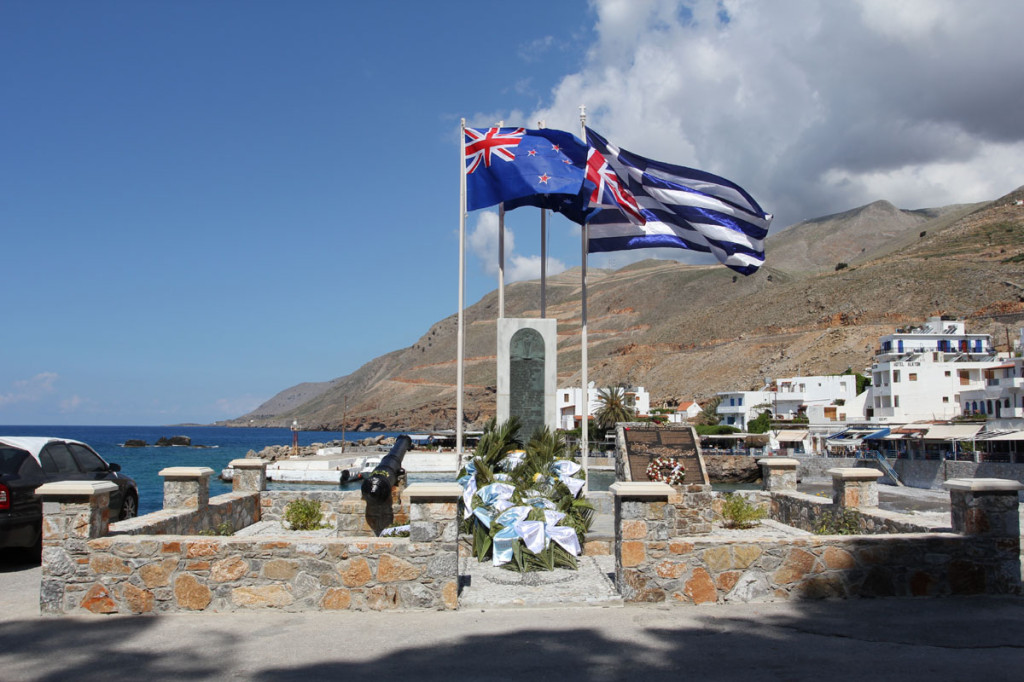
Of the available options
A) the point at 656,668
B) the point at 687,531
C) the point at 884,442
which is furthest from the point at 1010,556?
the point at 884,442

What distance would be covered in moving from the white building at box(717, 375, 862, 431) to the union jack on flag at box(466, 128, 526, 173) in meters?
63.2

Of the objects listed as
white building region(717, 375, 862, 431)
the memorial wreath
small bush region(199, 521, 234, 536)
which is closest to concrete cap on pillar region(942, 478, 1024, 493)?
the memorial wreath

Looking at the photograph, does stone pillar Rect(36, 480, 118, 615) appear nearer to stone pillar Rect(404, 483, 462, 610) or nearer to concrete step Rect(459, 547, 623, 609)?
stone pillar Rect(404, 483, 462, 610)

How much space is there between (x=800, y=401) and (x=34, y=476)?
73.0 meters

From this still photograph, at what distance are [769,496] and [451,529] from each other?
773 cm

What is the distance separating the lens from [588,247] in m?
15.1

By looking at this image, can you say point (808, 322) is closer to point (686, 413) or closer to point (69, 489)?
point (686, 413)

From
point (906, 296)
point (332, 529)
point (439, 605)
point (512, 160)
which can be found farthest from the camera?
point (906, 296)

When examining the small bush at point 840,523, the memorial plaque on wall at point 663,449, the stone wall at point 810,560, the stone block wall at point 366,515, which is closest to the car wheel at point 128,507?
the stone block wall at point 366,515

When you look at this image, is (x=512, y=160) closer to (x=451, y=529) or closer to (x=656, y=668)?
(x=451, y=529)

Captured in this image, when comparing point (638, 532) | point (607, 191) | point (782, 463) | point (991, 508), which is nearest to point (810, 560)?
point (638, 532)

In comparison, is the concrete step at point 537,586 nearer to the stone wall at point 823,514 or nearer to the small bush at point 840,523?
the small bush at point 840,523

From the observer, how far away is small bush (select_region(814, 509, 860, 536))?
32.5 ft

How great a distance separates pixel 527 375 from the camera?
47.9 ft
